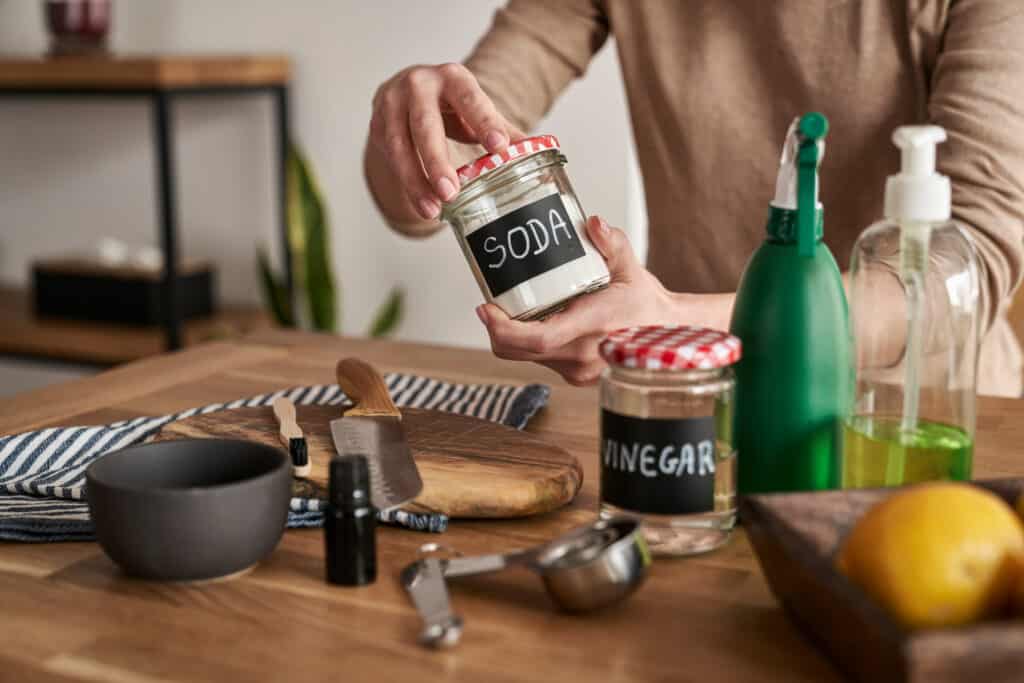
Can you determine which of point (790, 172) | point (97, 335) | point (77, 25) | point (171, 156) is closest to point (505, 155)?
point (790, 172)

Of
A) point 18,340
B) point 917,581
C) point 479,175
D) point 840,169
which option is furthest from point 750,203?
point 18,340

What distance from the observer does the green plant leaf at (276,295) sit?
9.48ft

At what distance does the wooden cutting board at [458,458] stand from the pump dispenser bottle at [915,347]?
21 cm

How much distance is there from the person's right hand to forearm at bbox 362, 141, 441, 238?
10.5 inches

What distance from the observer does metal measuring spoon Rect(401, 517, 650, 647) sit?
2.23ft

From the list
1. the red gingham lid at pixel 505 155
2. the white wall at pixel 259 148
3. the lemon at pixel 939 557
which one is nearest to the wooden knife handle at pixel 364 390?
the red gingham lid at pixel 505 155

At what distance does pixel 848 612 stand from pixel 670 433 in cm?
18

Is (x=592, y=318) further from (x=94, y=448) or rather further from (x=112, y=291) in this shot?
(x=112, y=291)

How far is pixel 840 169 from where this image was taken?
1459mm

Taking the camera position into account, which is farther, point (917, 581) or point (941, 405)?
point (941, 405)

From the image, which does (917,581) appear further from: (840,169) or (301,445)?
(840,169)

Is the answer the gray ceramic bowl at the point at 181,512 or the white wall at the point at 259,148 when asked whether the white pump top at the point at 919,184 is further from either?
the white wall at the point at 259,148

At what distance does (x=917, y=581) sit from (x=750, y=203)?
1.02 m

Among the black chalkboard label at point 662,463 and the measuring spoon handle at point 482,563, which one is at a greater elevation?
the black chalkboard label at point 662,463
